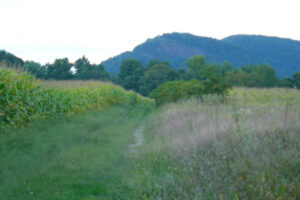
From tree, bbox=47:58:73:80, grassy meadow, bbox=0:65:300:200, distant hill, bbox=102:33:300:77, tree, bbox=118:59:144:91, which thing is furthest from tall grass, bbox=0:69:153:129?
distant hill, bbox=102:33:300:77

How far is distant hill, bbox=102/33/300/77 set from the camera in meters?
156

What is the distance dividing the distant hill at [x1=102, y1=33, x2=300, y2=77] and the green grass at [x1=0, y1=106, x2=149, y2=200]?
136194 mm

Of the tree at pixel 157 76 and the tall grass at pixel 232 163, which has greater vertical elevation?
the tree at pixel 157 76

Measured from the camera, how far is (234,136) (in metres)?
6.67

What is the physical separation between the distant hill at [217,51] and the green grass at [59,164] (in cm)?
13619

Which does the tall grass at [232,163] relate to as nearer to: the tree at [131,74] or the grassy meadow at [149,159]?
the grassy meadow at [149,159]

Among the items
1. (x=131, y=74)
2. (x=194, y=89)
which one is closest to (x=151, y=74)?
(x=131, y=74)

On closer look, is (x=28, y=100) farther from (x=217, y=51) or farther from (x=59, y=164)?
(x=217, y=51)

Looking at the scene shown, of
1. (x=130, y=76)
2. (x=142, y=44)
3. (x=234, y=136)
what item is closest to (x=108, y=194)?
(x=234, y=136)

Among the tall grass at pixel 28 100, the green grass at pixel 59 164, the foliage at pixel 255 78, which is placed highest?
the foliage at pixel 255 78

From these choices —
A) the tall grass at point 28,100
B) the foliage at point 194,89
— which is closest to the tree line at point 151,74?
the foliage at point 194,89

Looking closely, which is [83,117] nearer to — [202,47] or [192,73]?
[192,73]

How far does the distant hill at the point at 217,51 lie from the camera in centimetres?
15600

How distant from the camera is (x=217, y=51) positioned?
181 meters
